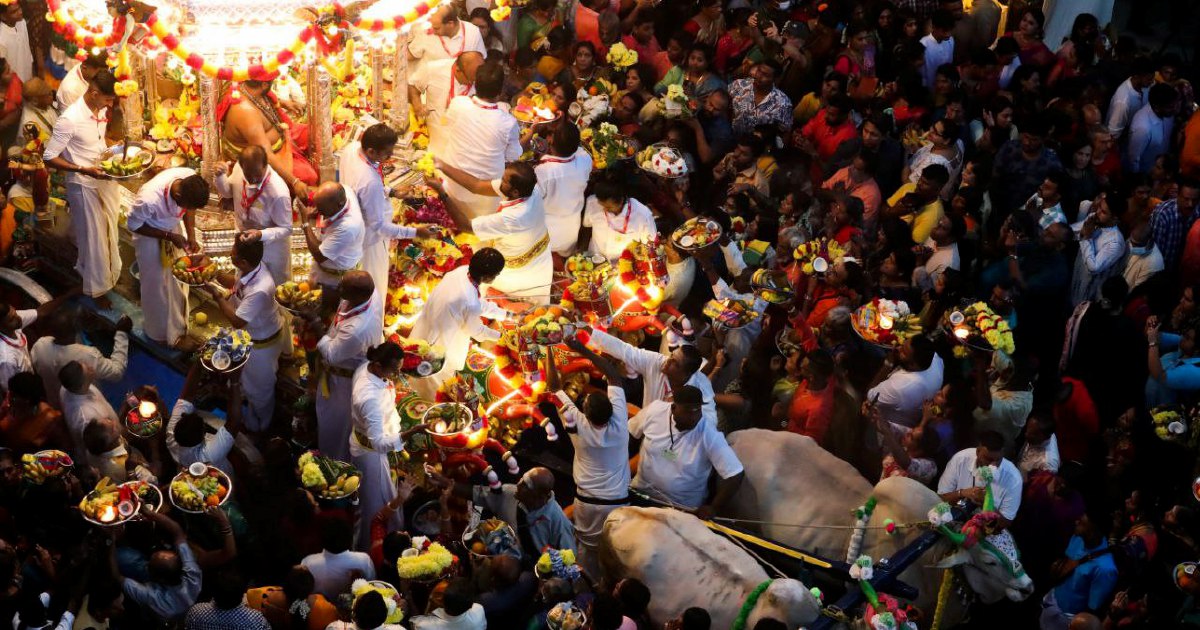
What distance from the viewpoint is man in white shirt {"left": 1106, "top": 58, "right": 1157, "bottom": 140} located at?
40.8ft

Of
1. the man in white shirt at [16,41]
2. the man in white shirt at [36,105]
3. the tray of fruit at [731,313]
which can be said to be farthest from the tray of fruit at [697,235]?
the man in white shirt at [16,41]

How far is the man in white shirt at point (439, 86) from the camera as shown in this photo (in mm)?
11664

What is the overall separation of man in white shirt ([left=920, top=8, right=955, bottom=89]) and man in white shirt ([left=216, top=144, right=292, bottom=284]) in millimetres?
6471

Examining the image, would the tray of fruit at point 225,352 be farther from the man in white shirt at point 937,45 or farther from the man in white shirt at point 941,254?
the man in white shirt at point 937,45

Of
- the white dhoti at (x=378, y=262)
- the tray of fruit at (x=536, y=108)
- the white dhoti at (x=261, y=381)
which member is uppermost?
the tray of fruit at (x=536, y=108)

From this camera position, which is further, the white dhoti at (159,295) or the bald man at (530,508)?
the white dhoti at (159,295)

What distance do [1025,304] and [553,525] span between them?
446 cm

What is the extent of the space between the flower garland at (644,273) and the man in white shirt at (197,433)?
2.91 metres

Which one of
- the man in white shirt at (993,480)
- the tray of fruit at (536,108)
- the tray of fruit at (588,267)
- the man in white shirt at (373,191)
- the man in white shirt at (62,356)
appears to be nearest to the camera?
the man in white shirt at (993,480)

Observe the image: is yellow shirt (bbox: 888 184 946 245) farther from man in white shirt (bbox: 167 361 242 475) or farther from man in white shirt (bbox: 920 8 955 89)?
man in white shirt (bbox: 167 361 242 475)

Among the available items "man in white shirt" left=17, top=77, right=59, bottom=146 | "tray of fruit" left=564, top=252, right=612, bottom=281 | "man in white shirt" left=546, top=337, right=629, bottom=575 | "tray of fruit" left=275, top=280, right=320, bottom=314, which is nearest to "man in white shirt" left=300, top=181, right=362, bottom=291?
"tray of fruit" left=275, top=280, right=320, bottom=314

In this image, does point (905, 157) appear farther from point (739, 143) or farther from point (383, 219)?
point (383, 219)

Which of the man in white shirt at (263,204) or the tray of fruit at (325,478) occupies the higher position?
the man in white shirt at (263,204)

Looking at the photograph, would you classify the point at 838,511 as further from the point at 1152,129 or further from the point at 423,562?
the point at 1152,129
